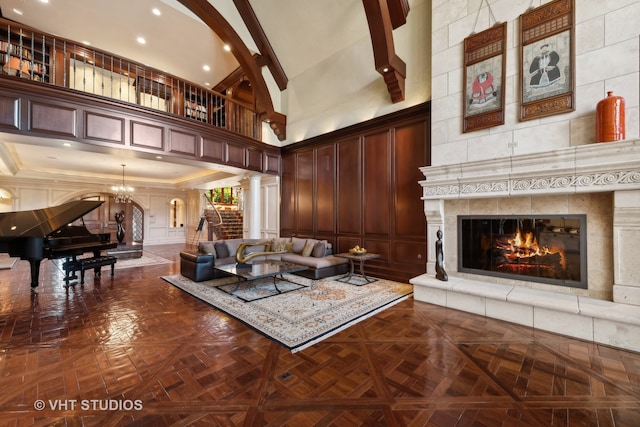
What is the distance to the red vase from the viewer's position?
2619mm

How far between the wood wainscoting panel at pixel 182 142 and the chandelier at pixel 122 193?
5.98 metres

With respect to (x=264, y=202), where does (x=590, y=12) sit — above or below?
above

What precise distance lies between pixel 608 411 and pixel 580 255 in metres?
2.03

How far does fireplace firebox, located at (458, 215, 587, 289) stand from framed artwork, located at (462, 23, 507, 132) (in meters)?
1.38

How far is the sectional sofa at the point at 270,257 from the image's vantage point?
188 inches

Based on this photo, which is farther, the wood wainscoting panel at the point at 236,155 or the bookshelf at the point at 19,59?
the wood wainscoting panel at the point at 236,155

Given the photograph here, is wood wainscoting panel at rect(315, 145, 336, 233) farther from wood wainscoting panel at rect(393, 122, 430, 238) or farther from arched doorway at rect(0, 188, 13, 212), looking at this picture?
arched doorway at rect(0, 188, 13, 212)

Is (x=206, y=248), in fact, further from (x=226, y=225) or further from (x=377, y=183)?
(x=226, y=225)

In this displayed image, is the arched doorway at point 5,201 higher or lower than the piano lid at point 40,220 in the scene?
higher

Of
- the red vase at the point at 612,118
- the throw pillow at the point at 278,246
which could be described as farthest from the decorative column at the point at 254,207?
the red vase at the point at 612,118

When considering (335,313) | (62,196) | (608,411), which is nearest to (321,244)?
(335,313)

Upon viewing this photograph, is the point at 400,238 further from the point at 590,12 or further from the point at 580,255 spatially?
the point at 590,12

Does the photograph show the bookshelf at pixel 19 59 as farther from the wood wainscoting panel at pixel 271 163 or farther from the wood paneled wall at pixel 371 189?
the wood paneled wall at pixel 371 189

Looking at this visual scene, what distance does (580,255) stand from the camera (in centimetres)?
302
